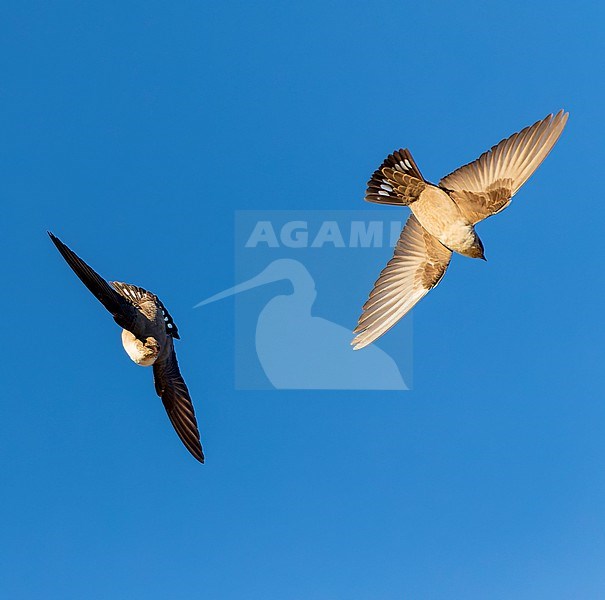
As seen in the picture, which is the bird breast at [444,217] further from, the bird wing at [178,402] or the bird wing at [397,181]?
the bird wing at [178,402]

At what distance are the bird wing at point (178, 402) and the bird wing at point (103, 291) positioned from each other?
35.3 inches

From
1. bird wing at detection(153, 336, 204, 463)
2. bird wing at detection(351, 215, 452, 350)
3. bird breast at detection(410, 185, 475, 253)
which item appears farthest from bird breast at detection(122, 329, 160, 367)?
bird breast at detection(410, 185, 475, 253)

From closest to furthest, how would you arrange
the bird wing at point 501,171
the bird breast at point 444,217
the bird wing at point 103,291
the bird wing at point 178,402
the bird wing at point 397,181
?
the bird wing at point 103,291 → the bird wing at point 501,171 → the bird wing at point 397,181 → the bird breast at point 444,217 → the bird wing at point 178,402

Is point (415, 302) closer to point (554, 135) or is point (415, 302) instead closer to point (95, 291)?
point (554, 135)

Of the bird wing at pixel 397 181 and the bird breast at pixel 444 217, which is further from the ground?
the bird wing at pixel 397 181

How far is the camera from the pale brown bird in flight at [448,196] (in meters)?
6.51

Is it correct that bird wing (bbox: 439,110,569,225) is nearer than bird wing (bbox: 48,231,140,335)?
No

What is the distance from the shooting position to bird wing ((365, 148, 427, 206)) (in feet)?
21.7

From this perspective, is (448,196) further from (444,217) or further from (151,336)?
(151,336)

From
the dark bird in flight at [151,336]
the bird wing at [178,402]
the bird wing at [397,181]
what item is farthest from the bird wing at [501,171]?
the bird wing at [178,402]

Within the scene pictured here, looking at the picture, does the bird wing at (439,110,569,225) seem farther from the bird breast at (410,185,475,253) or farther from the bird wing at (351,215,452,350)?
the bird wing at (351,215,452,350)

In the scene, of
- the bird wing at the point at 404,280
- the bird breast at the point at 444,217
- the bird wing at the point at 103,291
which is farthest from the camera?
the bird wing at the point at 404,280

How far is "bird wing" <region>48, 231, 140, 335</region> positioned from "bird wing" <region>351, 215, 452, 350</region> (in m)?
1.59

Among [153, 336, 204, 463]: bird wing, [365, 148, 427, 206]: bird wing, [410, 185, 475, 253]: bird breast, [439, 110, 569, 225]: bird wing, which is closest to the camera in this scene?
[439, 110, 569, 225]: bird wing
